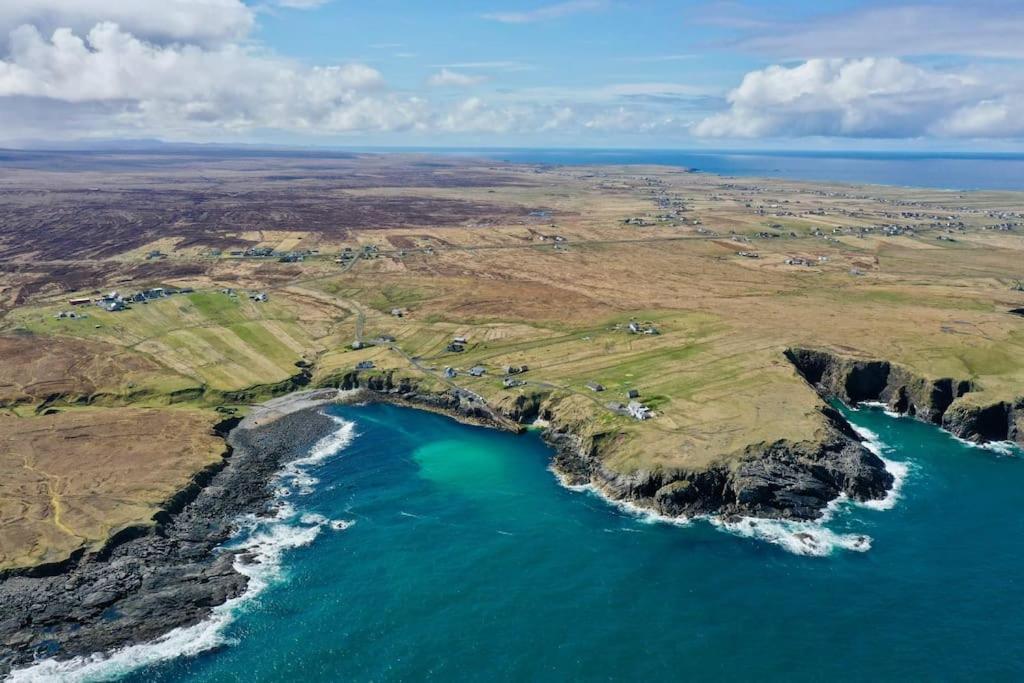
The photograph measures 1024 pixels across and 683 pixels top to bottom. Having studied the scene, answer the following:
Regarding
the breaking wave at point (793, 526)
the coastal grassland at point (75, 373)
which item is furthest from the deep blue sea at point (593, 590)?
the coastal grassland at point (75, 373)

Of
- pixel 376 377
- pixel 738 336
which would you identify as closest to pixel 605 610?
pixel 376 377

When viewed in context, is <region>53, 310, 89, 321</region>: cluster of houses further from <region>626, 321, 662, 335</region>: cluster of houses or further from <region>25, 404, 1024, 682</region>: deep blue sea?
<region>626, 321, 662, 335</region>: cluster of houses

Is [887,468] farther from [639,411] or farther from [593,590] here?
[593,590]

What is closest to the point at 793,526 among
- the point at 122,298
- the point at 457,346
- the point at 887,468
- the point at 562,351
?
the point at 887,468

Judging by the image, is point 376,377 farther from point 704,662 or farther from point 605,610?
point 704,662

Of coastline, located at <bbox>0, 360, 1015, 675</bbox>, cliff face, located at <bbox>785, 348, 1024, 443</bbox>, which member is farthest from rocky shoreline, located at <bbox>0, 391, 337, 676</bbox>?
cliff face, located at <bbox>785, 348, 1024, 443</bbox>
